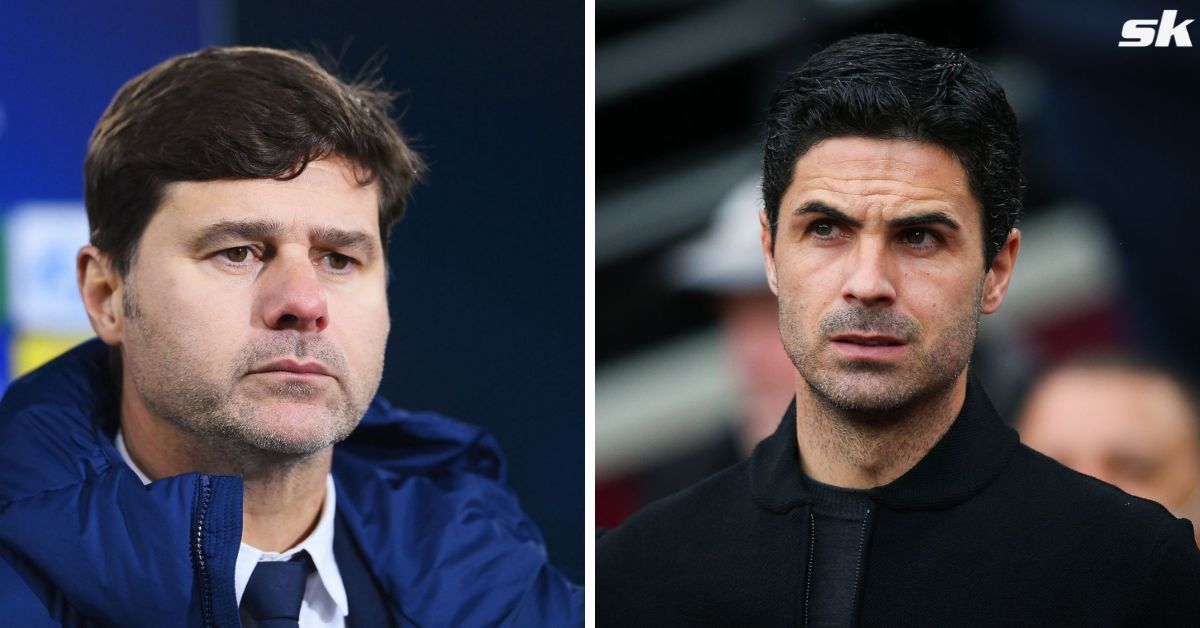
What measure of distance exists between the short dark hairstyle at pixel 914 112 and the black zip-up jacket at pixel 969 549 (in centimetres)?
33

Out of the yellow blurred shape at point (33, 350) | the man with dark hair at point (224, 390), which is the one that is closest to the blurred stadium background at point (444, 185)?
the yellow blurred shape at point (33, 350)

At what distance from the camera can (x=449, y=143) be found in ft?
8.33

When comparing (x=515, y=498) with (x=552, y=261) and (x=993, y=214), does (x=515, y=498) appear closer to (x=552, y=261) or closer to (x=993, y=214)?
(x=552, y=261)

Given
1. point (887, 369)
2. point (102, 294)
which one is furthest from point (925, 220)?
point (102, 294)

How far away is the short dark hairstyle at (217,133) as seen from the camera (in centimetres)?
219

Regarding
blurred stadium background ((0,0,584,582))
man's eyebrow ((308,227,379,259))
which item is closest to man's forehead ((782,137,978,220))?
blurred stadium background ((0,0,584,582))

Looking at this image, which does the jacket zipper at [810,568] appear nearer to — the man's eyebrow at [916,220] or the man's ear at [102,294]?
the man's eyebrow at [916,220]

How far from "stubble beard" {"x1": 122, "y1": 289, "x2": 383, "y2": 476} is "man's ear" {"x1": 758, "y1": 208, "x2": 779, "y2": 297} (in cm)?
69

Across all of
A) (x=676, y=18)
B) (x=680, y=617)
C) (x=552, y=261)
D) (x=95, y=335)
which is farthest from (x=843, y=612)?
(x=95, y=335)

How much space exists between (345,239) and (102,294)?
15.8 inches

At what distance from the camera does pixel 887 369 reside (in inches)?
84.2

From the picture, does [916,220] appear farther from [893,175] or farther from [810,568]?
[810,568]

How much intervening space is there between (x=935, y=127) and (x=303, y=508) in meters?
1.15

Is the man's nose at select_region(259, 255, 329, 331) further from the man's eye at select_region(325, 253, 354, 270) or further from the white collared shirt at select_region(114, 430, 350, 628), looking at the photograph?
the white collared shirt at select_region(114, 430, 350, 628)
